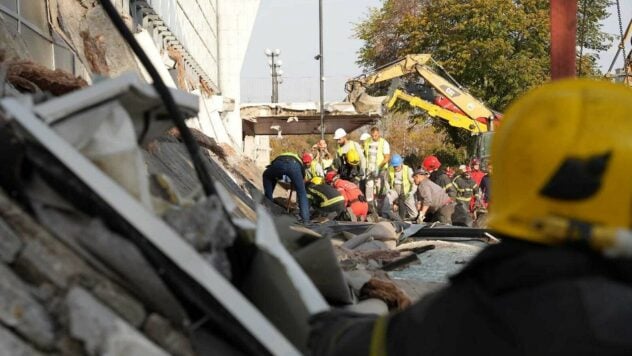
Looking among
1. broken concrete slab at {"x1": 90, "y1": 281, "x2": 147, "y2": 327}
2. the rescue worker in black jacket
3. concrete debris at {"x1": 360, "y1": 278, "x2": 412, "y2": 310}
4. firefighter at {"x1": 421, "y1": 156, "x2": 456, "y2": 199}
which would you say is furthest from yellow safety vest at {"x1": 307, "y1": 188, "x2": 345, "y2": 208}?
the rescue worker in black jacket

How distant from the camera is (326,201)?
10.6 meters

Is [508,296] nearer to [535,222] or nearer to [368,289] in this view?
[535,222]

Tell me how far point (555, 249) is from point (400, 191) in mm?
13475

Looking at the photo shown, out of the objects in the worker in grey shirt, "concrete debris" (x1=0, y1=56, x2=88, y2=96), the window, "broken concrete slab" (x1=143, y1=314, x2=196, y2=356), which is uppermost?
the window

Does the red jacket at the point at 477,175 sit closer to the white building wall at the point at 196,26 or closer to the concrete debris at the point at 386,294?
the white building wall at the point at 196,26

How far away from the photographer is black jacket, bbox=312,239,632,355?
1341 mm

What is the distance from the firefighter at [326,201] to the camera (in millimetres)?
10523

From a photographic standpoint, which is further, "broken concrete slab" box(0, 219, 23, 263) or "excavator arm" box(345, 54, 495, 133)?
"excavator arm" box(345, 54, 495, 133)

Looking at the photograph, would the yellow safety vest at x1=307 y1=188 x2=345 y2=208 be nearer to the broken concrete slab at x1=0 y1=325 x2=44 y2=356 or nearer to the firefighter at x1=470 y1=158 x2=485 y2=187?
the firefighter at x1=470 y1=158 x2=485 y2=187

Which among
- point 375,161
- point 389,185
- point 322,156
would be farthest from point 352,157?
point 322,156

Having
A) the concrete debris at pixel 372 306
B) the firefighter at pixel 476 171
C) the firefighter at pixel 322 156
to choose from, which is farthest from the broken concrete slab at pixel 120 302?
the firefighter at pixel 476 171

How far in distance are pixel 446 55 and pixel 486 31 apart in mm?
2008

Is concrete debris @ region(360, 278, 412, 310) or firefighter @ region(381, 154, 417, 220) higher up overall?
concrete debris @ region(360, 278, 412, 310)

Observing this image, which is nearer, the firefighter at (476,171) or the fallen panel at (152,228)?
the fallen panel at (152,228)
